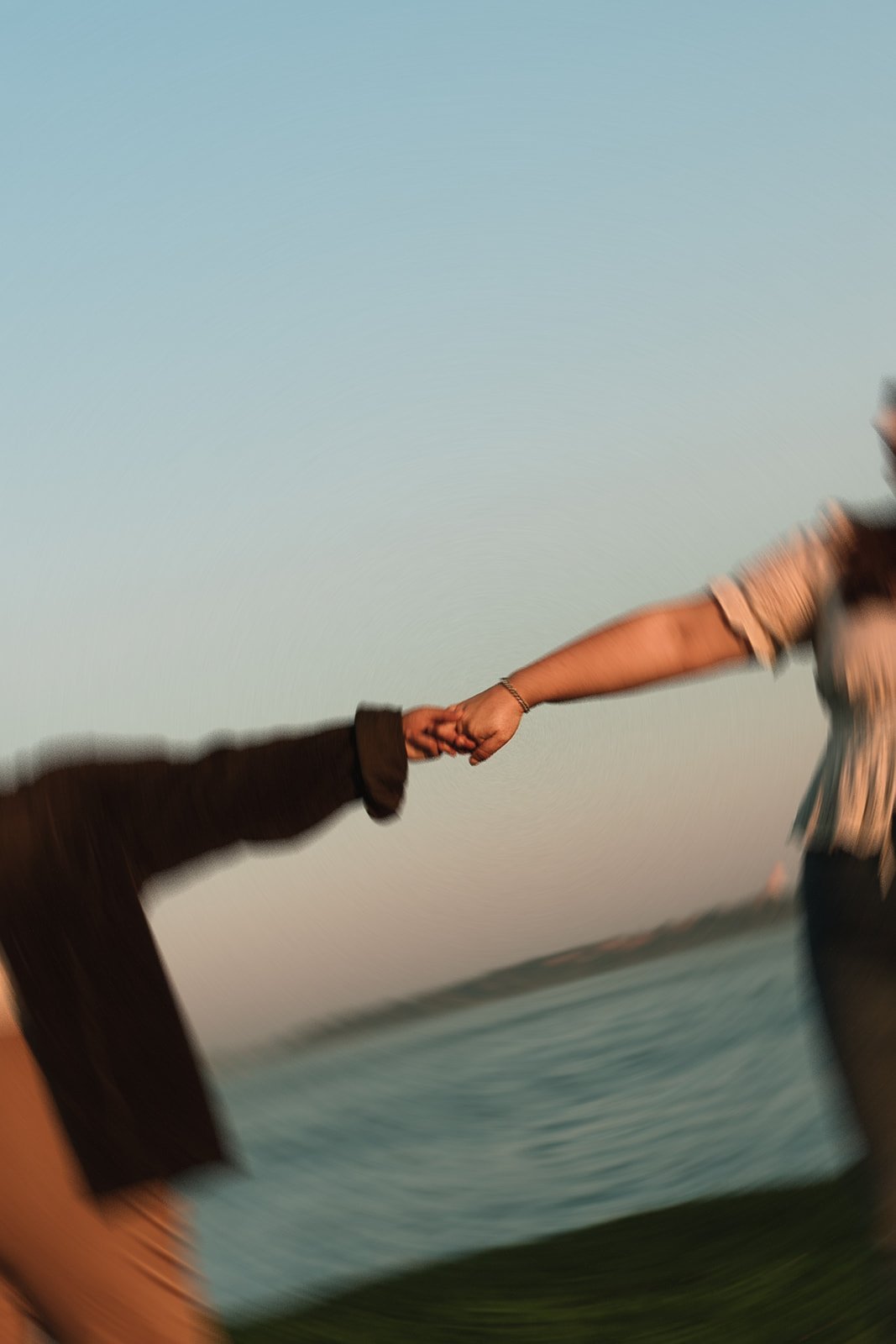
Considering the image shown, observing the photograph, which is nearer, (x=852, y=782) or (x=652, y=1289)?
(x=852, y=782)

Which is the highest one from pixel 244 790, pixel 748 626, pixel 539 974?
pixel 244 790

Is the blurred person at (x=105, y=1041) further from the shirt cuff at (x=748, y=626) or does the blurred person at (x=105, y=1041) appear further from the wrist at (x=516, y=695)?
the shirt cuff at (x=748, y=626)

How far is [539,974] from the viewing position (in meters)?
3.74

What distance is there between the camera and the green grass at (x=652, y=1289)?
3.36m

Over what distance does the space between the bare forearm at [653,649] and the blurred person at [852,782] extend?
0.04 metres

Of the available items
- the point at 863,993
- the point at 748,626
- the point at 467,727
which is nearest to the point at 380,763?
the point at 467,727

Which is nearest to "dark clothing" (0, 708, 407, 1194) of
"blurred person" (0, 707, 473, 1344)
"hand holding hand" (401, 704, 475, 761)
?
"blurred person" (0, 707, 473, 1344)

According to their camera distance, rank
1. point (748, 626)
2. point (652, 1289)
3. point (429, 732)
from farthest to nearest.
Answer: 1. point (652, 1289)
2. point (429, 732)
3. point (748, 626)

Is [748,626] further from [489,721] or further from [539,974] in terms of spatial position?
[539,974]

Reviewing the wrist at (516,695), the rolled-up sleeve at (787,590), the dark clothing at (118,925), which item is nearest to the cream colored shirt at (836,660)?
the rolled-up sleeve at (787,590)

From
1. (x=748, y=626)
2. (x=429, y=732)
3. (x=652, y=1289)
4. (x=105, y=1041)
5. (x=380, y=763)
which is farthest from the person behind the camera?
(x=652, y=1289)

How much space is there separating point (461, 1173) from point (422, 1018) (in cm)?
48

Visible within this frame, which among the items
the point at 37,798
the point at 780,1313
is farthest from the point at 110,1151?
the point at 780,1313

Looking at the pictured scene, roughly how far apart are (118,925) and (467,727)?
0.70 m
